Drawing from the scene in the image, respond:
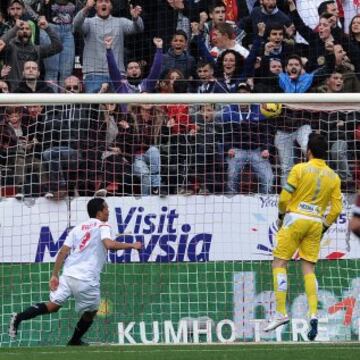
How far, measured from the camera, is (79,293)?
41.5 ft

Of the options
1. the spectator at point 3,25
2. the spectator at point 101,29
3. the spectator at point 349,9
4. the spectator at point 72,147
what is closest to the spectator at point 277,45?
the spectator at point 349,9

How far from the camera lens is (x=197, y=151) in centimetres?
1389

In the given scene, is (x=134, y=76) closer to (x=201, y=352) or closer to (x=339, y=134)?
(x=339, y=134)

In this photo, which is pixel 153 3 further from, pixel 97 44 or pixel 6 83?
pixel 6 83

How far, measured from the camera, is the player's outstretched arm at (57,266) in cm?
1251

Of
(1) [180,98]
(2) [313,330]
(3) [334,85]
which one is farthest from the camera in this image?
(3) [334,85]

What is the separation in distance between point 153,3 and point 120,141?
3.78 m

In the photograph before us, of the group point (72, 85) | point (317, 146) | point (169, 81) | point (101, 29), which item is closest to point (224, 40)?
point (169, 81)

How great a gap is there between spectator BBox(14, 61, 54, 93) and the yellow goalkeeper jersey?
5424 mm

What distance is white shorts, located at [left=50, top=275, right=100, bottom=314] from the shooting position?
Answer: 1264 cm

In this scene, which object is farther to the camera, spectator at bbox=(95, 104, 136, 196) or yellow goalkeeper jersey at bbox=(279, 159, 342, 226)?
spectator at bbox=(95, 104, 136, 196)

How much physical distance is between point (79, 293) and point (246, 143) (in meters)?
2.91

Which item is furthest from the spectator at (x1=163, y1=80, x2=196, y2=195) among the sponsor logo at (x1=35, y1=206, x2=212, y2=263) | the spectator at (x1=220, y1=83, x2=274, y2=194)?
the spectator at (x1=220, y1=83, x2=274, y2=194)

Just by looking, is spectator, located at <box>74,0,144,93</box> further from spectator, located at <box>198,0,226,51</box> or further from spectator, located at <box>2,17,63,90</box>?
spectator, located at <box>198,0,226,51</box>
